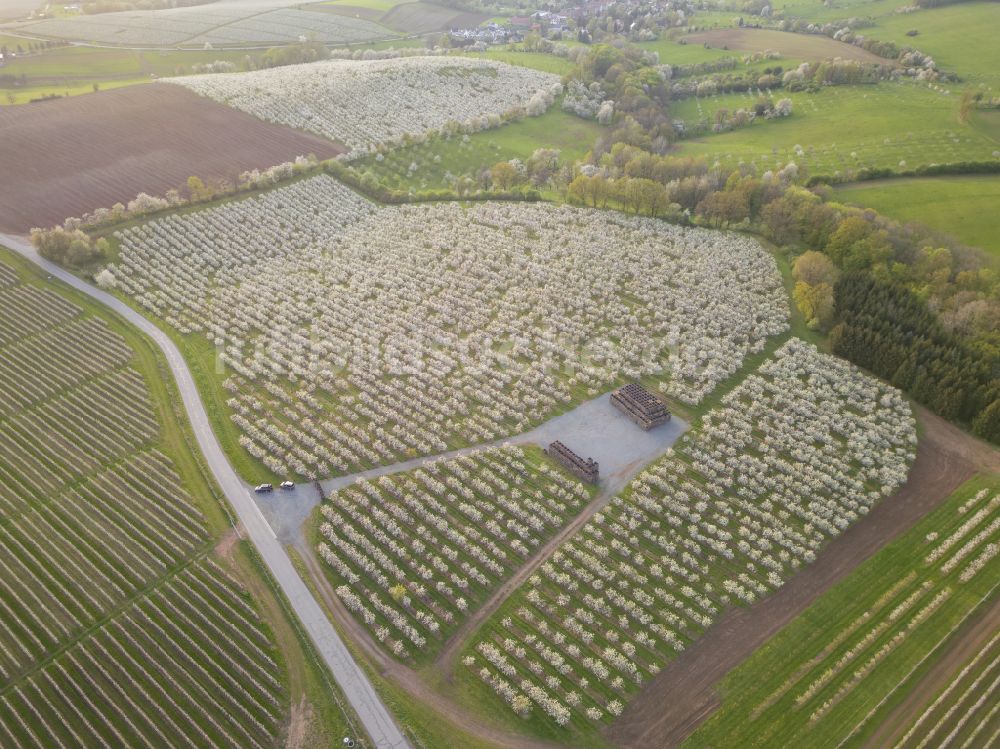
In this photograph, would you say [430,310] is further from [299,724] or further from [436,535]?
[299,724]

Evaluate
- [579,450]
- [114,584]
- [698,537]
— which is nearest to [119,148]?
[114,584]

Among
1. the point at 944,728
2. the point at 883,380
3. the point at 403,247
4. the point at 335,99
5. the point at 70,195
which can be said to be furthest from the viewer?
the point at 335,99

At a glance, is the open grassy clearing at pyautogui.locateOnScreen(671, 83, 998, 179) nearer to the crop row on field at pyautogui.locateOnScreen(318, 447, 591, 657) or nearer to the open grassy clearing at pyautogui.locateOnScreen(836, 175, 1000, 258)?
the open grassy clearing at pyautogui.locateOnScreen(836, 175, 1000, 258)

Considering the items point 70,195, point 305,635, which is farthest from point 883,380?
point 70,195

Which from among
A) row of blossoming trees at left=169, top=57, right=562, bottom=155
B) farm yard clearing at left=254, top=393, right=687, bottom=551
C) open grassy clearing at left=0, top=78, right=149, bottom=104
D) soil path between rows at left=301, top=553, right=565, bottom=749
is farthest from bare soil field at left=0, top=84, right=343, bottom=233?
soil path between rows at left=301, top=553, right=565, bottom=749

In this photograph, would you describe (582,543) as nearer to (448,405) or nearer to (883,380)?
(448,405)
